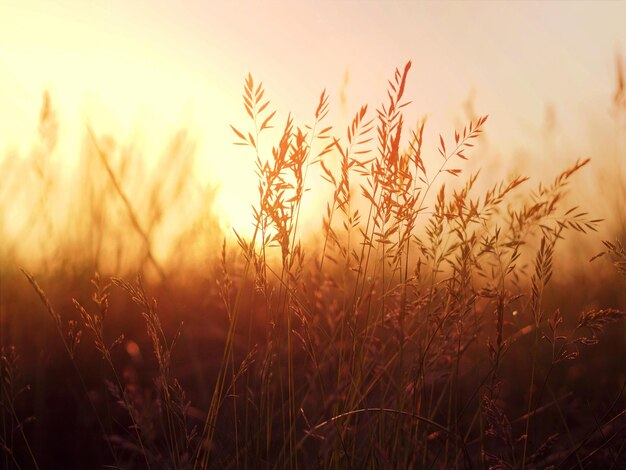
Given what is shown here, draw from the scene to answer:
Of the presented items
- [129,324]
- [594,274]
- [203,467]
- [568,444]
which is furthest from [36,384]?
[594,274]

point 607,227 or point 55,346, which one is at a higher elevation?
point 607,227

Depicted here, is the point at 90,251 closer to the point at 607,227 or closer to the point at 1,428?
the point at 1,428

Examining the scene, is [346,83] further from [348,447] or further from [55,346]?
[55,346]

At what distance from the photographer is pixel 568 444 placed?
2.00 meters

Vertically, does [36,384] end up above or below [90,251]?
below

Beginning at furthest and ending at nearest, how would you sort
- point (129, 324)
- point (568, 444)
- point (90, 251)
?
1. point (90, 251)
2. point (129, 324)
3. point (568, 444)

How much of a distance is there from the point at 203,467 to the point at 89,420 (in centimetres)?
89

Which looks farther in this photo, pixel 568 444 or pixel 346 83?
pixel 346 83

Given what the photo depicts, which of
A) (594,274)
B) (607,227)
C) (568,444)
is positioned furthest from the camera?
(607,227)

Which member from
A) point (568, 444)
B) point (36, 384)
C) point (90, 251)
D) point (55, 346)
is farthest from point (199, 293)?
point (568, 444)

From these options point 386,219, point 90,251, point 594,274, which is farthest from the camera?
point 594,274

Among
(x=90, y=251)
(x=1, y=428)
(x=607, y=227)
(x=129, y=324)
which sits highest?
(x=607, y=227)

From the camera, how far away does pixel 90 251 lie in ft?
10.2

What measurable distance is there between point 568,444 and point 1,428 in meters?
1.77
